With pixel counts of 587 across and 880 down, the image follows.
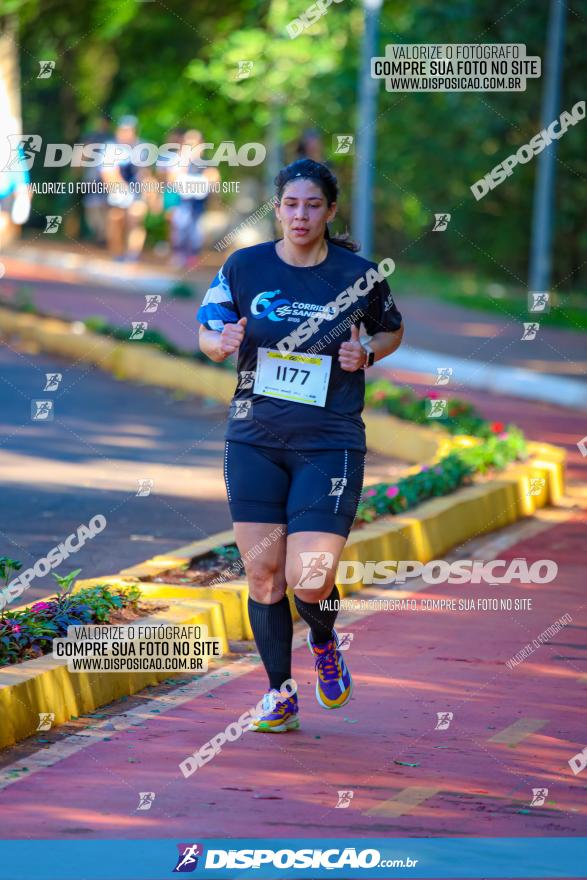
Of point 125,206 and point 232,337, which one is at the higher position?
point 125,206

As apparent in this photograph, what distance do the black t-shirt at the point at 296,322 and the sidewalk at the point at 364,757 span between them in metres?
1.09

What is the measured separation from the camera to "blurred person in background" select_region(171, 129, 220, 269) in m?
25.7

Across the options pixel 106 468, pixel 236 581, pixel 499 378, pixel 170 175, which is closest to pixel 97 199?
pixel 170 175

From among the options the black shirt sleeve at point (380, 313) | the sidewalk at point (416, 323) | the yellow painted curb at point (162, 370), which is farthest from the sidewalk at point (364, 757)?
the sidewalk at point (416, 323)

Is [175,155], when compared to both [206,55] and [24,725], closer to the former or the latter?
[206,55]

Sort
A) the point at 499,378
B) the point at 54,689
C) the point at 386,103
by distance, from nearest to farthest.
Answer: the point at 54,689
the point at 499,378
the point at 386,103

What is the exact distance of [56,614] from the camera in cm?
672

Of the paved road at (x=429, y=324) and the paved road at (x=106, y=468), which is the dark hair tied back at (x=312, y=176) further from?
the paved road at (x=429, y=324)

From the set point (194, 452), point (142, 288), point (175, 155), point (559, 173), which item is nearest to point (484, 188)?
point (559, 173)

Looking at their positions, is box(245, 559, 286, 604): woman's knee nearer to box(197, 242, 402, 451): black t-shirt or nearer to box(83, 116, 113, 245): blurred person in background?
box(197, 242, 402, 451): black t-shirt

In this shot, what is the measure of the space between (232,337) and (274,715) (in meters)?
1.37

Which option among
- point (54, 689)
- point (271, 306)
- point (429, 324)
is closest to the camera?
point (271, 306)

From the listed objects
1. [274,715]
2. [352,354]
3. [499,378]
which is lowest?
[274,715]

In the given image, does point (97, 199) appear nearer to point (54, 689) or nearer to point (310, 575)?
point (54, 689)
